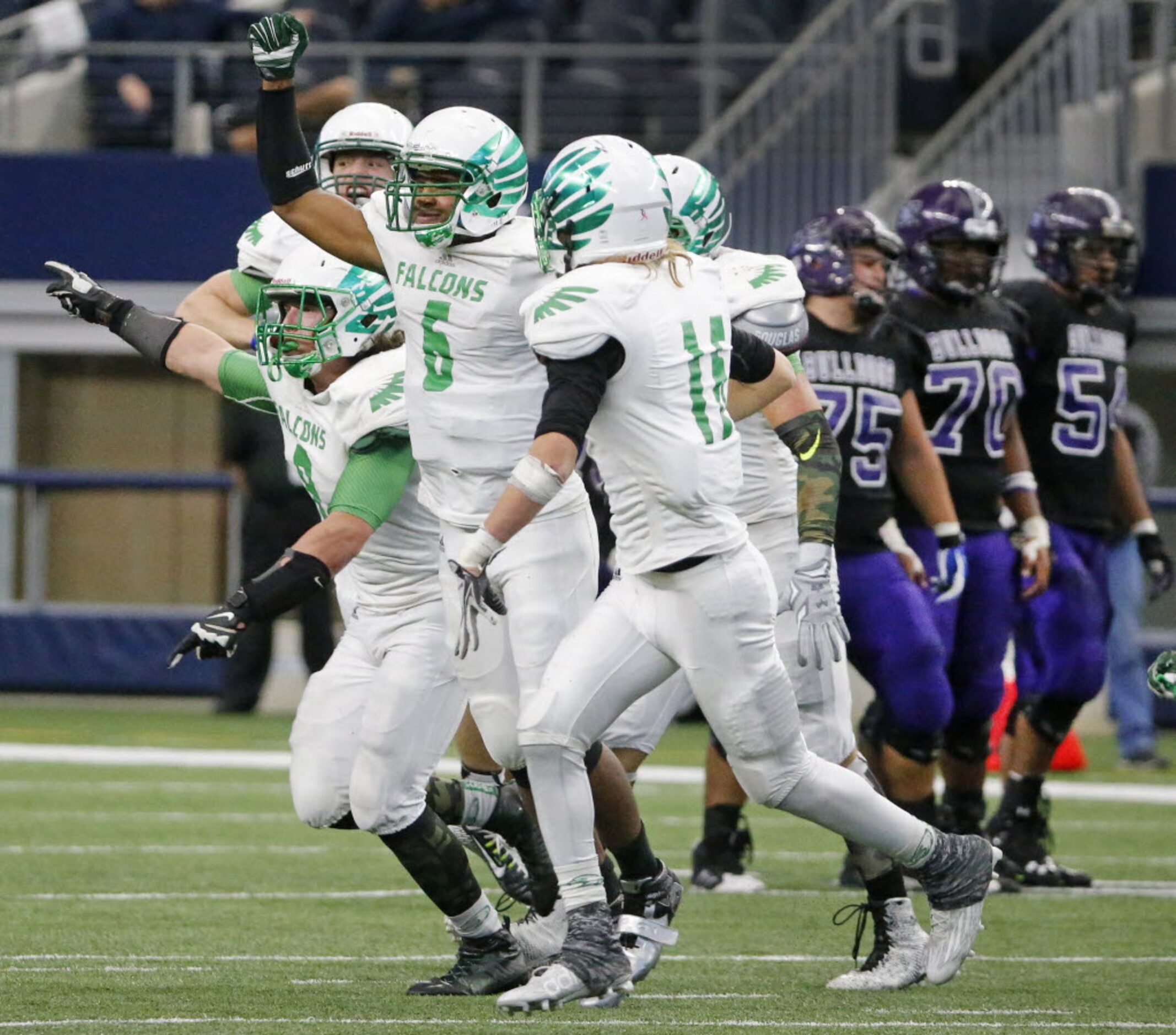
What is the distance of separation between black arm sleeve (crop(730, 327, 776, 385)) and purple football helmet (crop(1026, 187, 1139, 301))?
7.87 ft

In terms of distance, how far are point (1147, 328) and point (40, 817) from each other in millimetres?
6791

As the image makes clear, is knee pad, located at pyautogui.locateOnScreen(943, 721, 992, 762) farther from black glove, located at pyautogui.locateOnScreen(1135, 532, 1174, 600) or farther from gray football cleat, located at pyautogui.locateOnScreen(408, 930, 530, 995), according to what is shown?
gray football cleat, located at pyautogui.locateOnScreen(408, 930, 530, 995)

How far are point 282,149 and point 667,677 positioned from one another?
4.66 feet

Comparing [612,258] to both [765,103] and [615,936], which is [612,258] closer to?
[615,936]

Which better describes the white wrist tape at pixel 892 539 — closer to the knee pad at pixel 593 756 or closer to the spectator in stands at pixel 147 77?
the knee pad at pixel 593 756

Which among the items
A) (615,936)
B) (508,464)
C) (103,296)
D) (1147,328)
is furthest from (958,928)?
(1147,328)

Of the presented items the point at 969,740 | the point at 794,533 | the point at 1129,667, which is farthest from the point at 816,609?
the point at 1129,667

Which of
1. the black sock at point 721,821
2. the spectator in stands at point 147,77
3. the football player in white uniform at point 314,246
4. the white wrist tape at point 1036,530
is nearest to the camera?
the football player in white uniform at point 314,246

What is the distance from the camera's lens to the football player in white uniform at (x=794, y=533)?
5215mm

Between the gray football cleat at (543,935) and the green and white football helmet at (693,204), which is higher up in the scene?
the green and white football helmet at (693,204)

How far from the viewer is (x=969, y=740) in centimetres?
697

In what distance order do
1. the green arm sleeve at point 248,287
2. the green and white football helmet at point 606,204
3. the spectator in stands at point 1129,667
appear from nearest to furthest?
the green and white football helmet at point 606,204, the green arm sleeve at point 248,287, the spectator in stands at point 1129,667

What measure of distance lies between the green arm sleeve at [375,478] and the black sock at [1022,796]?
278 centimetres

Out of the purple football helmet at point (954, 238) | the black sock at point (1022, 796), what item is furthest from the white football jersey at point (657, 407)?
the black sock at point (1022, 796)
